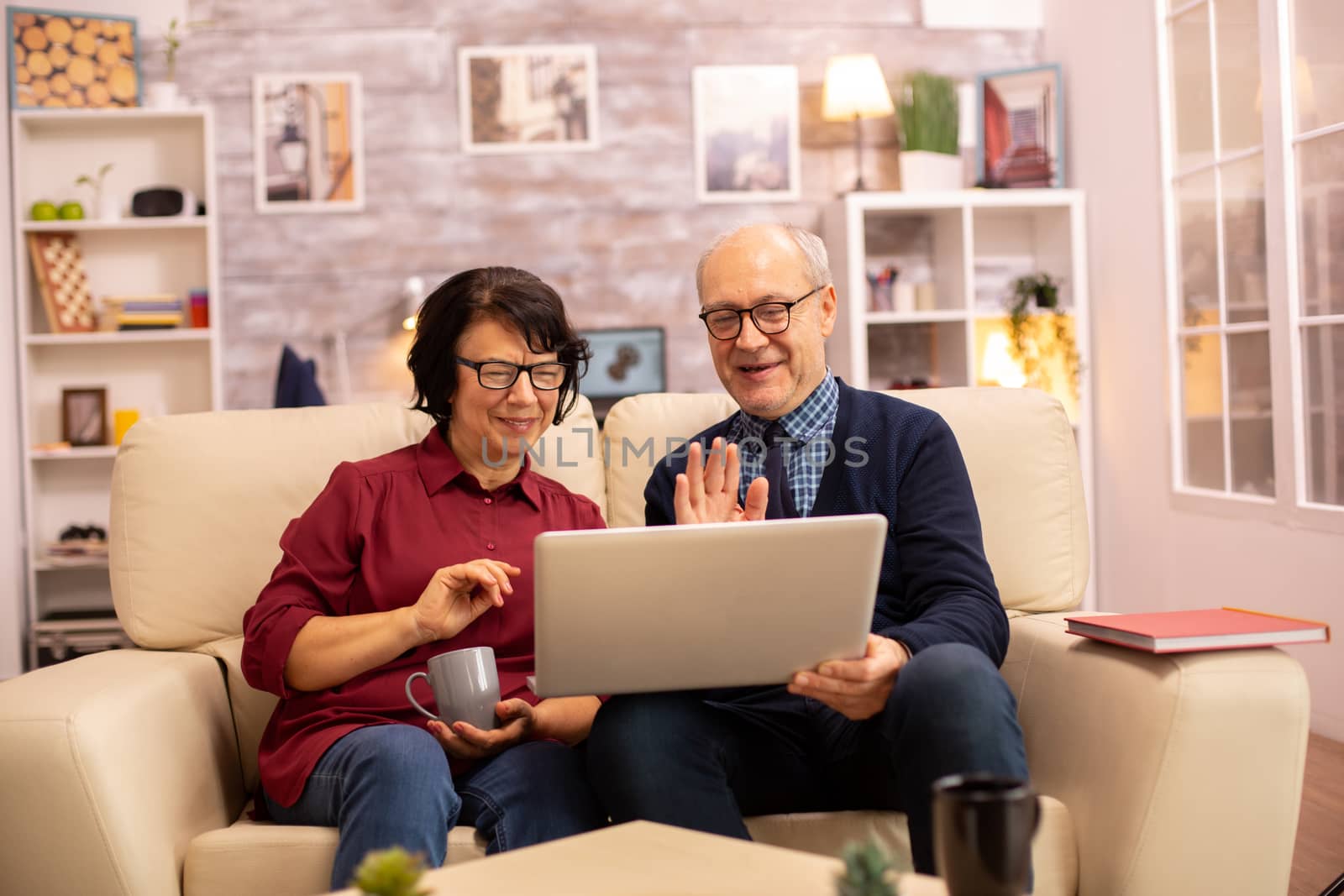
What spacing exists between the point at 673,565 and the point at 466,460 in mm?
644

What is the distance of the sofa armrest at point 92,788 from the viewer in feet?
4.72

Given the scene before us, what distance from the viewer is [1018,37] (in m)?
4.96

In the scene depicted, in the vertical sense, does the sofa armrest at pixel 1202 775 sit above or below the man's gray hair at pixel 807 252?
below

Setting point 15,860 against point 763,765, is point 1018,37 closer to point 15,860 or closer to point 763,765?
point 763,765

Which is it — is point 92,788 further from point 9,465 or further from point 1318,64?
point 9,465

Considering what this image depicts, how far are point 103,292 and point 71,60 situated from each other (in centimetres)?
86

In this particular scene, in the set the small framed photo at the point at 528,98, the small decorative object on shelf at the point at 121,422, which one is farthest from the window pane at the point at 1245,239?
the small decorative object on shelf at the point at 121,422

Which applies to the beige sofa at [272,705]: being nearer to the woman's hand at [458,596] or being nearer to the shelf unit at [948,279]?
the woman's hand at [458,596]

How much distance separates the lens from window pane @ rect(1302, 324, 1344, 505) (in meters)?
3.19

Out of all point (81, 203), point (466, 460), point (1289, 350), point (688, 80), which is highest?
point (688, 80)

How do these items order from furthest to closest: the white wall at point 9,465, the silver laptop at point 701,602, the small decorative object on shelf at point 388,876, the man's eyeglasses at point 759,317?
the white wall at point 9,465 → the man's eyeglasses at point 759,317 → the silver laptop at point 701,602 → the small decorative object on shelf at point 388,876

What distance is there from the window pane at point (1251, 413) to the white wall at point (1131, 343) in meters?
0.14

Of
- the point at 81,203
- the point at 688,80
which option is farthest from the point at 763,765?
the point at 81,203

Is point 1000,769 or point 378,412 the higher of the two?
point 378,412
